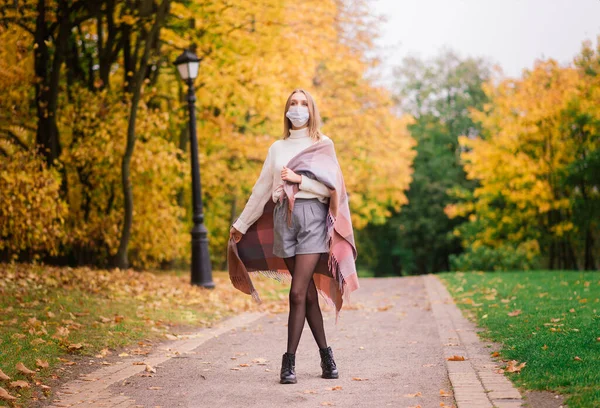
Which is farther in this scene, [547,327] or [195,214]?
[195,214]

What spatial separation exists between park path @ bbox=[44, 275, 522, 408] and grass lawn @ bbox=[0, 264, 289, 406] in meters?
0.41

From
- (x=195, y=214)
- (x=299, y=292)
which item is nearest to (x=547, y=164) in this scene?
(x=195, y=214)

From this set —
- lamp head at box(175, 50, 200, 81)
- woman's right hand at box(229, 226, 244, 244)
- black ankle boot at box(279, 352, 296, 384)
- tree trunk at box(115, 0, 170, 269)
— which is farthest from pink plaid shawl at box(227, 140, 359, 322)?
tree trunk at box(115, 0, 170, 269)

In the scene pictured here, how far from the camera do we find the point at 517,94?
22.2 meters

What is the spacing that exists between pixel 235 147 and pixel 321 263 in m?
14.1

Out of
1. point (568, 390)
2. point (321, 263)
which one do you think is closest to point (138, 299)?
point (321, 263)

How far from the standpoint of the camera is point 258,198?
5898 mm

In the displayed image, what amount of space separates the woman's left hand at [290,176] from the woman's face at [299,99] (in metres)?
0.55

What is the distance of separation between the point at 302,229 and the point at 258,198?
552 mm

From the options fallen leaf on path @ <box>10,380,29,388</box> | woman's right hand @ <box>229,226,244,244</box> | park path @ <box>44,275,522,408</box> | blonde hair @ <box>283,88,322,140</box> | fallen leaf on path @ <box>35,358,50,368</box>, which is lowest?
park path @ <box>44,275,522,408</box>

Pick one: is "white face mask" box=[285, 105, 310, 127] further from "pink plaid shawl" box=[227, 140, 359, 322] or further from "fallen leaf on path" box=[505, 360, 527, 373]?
"fallen leaf on path" box=[505, 360, 527, 373]

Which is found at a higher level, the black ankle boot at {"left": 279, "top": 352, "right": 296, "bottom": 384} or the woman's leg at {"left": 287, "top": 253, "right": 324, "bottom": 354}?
the woman's leg at {"left": 287, "top": 253, "right": 324, "bottom": 354}

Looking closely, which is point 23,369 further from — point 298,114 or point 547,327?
point 547,327

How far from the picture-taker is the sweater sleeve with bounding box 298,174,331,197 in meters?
5.55
